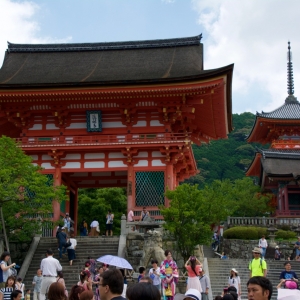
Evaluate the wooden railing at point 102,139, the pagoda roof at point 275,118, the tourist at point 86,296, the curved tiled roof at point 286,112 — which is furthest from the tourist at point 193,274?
the curved tiled roof at point 286,112

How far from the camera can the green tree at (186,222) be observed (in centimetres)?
2169

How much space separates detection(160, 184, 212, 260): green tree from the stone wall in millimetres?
8618

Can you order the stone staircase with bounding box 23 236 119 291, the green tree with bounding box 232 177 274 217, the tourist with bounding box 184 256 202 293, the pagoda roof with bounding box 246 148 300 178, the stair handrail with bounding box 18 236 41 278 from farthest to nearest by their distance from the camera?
the green tree with bounding box 232 177 274 217, the pagoda roof with bounding box 246 148 300 178, the stair handrail with bounding box 18 236 41 278, the stone staircase with bounding box 23 236 119 291, the tourist with bounding box 184 256 202 293

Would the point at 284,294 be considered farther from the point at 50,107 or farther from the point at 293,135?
the point at 293,135

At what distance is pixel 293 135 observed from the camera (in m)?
50.1

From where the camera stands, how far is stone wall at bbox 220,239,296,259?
30266 millimetres

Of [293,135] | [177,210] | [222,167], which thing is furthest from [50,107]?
[222,167]

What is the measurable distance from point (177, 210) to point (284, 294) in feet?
52.6

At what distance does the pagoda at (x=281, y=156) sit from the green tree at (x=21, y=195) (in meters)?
23.1

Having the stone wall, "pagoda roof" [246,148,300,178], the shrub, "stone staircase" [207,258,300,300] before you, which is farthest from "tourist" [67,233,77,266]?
"pagoda roof" [246,148,300,178]

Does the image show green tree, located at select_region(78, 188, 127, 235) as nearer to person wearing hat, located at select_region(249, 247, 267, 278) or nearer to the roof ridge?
the roof ridge

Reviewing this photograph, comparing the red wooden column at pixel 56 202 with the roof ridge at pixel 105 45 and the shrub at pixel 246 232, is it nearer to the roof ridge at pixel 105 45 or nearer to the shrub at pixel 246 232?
the roof ridge at pixel 105 45

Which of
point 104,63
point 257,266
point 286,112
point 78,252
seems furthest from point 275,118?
point 257,266

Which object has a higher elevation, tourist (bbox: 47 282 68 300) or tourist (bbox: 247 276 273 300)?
tourist (bbox: 247 276 273 300)
